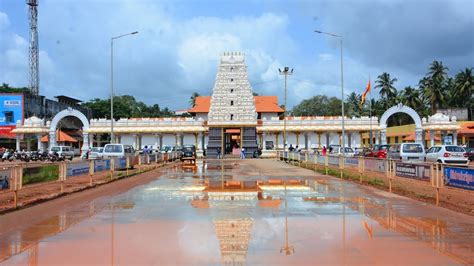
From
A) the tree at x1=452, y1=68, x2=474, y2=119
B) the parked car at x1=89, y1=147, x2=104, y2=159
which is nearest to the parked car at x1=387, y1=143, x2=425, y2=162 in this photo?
the parked car at x1=89, y1=147, x2=104, y2=159

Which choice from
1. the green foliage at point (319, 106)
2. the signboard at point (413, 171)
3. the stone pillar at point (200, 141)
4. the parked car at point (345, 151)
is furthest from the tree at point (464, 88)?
the signboard at point (413, 171)

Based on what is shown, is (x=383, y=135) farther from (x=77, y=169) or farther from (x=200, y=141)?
(x=77, y=169)

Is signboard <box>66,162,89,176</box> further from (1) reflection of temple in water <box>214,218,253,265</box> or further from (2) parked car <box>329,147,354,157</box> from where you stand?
(2) parked car <box>329,147,354,157</box>

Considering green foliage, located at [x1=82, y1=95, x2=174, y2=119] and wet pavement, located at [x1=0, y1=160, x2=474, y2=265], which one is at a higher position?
green foliage, located at [x1=82, y1=95, x2=174, y2=119]

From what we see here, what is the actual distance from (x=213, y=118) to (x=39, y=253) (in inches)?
2461

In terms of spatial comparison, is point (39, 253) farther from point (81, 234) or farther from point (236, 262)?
point (236, 262)

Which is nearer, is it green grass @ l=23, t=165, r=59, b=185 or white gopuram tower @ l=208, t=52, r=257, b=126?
green grass @ l=23, t=165, r=59, b=185

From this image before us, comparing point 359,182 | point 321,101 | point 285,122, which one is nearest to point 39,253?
point 359,182

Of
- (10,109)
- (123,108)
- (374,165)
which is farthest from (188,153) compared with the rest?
(123,108)

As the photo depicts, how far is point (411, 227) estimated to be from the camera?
10.7 metres

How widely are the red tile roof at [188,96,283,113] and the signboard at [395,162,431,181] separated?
6387 cm

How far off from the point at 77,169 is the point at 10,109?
60747 millimetres

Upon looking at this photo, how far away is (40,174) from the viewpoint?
18109 millimetres

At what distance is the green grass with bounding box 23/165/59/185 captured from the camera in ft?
55.1
